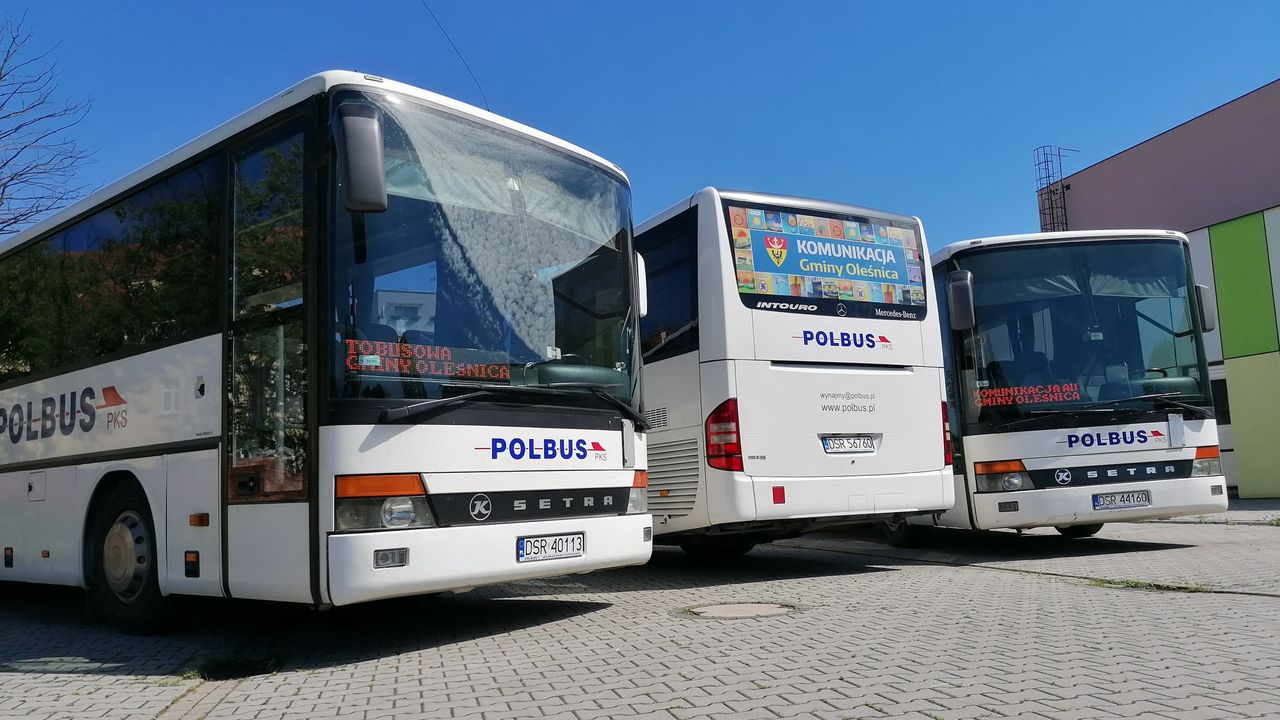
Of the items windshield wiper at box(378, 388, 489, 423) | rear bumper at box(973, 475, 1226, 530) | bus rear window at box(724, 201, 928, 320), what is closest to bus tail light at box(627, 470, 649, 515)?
windshield wiper at box(378, 388, 489, 423)

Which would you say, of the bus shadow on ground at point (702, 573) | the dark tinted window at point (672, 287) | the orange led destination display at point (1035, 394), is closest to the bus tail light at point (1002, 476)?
the orange led destination display at point (1035, 394)

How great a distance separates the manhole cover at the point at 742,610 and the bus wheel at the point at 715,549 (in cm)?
392

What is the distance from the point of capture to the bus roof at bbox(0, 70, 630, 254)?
246 inches

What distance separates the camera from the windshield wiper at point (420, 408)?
5949 millimetres

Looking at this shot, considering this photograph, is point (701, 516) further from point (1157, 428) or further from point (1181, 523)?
point (1181, 523)

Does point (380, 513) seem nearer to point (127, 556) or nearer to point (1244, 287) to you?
point (127, 556)

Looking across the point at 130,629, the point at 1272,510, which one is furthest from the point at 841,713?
the point at 1272,510

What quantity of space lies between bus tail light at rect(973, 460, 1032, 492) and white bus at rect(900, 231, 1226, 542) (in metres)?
0.01

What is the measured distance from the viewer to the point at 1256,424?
20734 mm

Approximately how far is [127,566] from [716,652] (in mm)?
4367

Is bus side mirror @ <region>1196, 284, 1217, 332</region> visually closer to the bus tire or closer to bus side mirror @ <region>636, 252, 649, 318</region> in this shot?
bus side mirror @ <region>636, 252, 649, 318</region>

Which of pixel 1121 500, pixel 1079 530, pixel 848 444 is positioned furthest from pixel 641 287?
pixel 1079 530

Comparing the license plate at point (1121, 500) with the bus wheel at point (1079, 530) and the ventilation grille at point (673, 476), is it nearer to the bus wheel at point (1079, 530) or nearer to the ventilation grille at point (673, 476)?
the bus wheel at point (1079, 530)

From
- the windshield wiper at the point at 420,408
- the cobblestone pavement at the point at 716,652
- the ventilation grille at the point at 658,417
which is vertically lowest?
the cobblestone pavement at the point at 716,652
